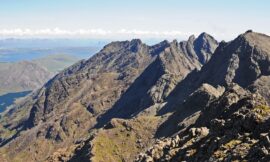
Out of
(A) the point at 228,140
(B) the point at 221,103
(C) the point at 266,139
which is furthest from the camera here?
(B) the point at 221,103

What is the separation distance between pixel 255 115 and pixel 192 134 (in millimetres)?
23003

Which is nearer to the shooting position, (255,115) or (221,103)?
(255,115)

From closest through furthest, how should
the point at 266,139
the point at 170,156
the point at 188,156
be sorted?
1. the point at 266,139
2. the point at 188,156
3. the point at 170,156

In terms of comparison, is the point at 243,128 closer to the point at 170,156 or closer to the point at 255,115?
the point at 255,115

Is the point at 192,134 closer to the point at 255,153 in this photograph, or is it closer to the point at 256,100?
the point at 256,100

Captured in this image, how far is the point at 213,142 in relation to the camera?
69.9m

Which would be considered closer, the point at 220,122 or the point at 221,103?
the point at 220,122

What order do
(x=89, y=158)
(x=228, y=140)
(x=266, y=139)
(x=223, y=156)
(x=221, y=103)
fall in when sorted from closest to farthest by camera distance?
1. (x=266, y=139)
2. (x=223, y=156)
3. (x=228, y=140)
4. (x=221, y=103)
5. (x=89, y=158)

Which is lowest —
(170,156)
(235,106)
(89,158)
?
(89,158)

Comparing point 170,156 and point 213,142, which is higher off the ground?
point 213,142

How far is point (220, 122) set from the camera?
80312 mm

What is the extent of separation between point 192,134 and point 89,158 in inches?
4405

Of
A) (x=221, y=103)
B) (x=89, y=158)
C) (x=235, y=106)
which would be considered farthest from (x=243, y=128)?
(x=89, y=158)

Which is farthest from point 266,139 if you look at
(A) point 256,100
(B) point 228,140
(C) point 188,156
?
(A) point 256,100
